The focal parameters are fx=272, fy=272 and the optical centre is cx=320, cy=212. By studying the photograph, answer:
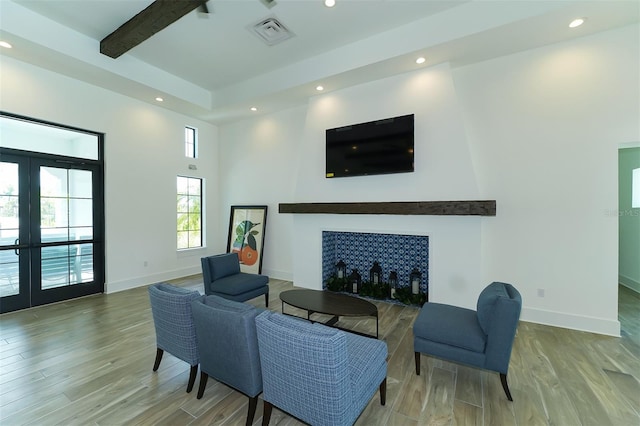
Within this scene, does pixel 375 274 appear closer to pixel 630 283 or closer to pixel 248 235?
pixel 248 235

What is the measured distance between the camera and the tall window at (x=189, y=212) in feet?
20.5

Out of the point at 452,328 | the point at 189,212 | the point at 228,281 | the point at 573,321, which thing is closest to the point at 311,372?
the point at 452,328

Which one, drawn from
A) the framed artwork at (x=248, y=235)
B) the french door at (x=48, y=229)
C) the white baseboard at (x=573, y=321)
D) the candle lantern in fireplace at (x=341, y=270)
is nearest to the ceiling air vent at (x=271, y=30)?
the framed artwork at (x=248, y=235)

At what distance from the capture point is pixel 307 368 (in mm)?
1556

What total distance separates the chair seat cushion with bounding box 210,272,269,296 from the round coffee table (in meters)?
0.64

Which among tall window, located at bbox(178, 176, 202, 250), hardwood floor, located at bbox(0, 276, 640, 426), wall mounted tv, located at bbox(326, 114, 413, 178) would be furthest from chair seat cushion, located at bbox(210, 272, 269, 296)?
tall window, located at bbox(178, 176, 202, 250)

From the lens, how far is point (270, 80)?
4902 millimetres

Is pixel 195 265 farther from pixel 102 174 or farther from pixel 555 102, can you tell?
pixel 555 102

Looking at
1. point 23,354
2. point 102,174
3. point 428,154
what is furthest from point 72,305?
point 428,154

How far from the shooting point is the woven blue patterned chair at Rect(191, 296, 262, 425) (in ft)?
5.95

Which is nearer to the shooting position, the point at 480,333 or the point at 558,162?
the point at 480,333

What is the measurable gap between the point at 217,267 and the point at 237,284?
18.4 inches

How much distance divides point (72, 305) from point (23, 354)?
1.65m

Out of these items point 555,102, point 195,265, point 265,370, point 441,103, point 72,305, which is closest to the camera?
point 265,370
